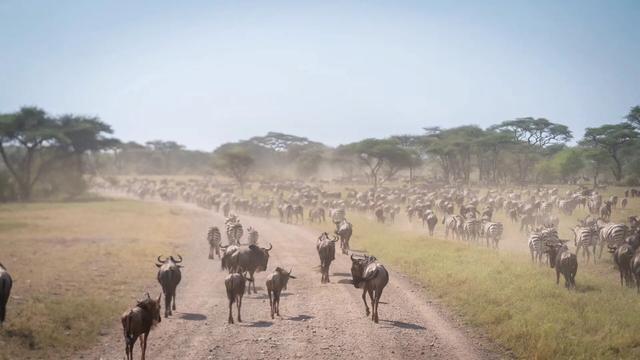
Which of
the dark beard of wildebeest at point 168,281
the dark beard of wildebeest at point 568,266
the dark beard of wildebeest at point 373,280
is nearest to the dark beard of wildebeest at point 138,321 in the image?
the dark beard of wildebeest at point 168,281

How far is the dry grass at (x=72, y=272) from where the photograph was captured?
44.5 feet

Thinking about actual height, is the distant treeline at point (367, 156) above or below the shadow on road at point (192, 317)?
above

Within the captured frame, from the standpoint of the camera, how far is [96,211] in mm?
56250

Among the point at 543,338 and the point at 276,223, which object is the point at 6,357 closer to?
the point at 543,338

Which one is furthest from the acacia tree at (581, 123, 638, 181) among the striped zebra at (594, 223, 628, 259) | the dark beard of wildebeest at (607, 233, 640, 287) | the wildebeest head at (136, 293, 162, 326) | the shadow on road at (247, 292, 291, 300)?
the wildebeest head at (136, 293, 162, 326)

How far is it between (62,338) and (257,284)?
28.8ft

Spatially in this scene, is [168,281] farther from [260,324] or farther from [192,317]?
[260,324]

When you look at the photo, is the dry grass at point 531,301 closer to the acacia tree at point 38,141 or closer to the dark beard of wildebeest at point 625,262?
the dark beard of wildebeest at point 625,262

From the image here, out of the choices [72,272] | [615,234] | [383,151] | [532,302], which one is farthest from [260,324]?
[383,151]

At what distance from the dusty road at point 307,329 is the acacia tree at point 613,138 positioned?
60.1 feet

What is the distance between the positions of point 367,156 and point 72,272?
207ft

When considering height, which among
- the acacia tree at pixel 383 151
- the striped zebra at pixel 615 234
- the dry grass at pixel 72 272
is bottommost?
the dry grass at pixel 72 272

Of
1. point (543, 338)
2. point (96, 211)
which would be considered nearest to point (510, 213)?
point (543, 338)

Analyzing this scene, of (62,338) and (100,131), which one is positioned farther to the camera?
(100,131)
